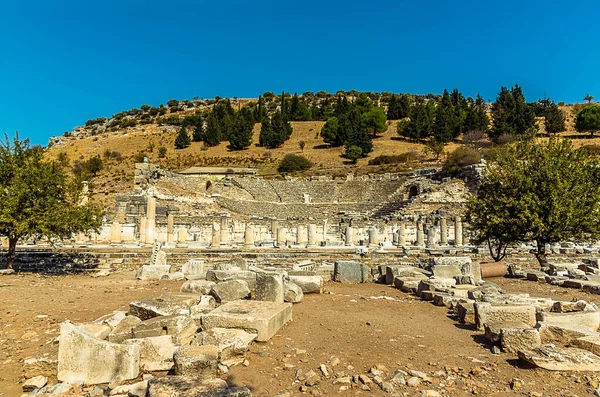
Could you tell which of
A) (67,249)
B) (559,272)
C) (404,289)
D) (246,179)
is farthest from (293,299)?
(246,179)

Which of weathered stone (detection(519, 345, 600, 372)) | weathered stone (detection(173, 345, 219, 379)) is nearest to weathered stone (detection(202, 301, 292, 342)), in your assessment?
weathered stone (detection(173, 345, 219, 379))

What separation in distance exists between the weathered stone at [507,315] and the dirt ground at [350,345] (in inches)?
15.7

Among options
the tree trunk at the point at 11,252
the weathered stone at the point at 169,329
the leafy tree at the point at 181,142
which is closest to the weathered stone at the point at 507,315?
the weathered stone at the point at 169,329

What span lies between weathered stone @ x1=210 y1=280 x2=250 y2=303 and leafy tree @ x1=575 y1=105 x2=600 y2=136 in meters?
73.3

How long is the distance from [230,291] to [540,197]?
465 inches

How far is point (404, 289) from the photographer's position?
472 inches

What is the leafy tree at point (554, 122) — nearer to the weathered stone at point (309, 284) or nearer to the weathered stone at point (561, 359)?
the weathered stone at point (309, 284)

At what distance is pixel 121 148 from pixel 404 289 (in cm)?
7190

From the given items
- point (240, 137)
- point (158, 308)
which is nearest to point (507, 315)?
point (158, 308)

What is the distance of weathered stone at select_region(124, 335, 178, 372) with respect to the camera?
5488 mm

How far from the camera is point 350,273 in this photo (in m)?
13.8

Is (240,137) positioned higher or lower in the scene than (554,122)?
lower

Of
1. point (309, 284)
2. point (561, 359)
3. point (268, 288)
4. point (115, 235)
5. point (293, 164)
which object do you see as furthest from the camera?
point (293, 164)

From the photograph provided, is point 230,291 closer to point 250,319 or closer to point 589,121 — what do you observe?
point 250,319
